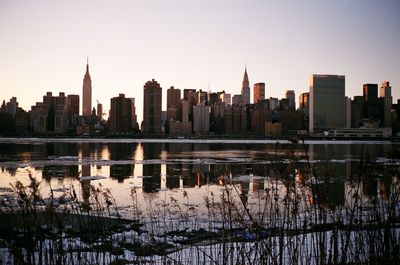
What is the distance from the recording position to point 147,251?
9406 millimetres

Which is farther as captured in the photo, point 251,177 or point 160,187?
point 251,177

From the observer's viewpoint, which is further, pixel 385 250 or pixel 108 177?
pixel 108 177

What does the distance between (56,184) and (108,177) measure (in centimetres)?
494

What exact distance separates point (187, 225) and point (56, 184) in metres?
13.8

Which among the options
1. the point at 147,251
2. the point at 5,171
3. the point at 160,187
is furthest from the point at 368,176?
the point at 5,171

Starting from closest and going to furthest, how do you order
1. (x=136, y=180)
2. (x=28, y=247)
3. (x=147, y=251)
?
(x=28, y=247)
(x=147, y=251)
(x=136, y=180)

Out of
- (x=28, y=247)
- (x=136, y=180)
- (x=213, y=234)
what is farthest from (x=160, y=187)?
(x=28, y=247)

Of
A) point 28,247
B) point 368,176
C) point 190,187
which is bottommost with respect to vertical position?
point 190,187

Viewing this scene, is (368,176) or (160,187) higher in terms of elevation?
(368,176)

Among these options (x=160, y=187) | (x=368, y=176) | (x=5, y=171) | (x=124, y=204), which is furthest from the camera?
(x=5, y=171)

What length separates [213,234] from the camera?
11.4 meters

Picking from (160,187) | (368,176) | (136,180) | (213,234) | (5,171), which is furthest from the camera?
(5,171)

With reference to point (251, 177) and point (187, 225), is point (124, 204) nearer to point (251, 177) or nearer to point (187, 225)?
point (187, 225)

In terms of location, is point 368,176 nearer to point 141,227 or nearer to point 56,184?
point 141,227
